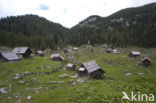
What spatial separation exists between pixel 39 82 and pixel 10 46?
9107 cm

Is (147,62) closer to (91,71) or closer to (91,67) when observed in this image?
(91,67)

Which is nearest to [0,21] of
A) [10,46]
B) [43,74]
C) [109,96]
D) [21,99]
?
[10,46]

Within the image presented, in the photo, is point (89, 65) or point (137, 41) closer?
point (89, 65)

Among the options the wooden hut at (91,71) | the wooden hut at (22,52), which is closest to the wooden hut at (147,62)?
the wooden hut at (91,71)

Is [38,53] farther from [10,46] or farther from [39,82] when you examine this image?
[39,82]

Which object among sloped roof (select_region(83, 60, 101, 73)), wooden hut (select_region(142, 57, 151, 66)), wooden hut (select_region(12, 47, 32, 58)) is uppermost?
wooden hut (select_region(12, 47, 32, 58))

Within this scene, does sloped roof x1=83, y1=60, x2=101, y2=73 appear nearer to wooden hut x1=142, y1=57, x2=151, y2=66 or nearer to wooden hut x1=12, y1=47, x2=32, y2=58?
wooden hut x1=142, y1=57, x2=151, y2=66

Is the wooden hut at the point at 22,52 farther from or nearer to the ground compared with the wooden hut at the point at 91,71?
farther from the ground

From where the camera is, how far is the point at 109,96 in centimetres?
2595

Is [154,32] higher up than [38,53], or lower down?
higher up

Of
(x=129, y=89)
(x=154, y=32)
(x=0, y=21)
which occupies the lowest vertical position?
(x=129, y=89)

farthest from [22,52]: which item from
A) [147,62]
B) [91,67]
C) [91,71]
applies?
[147,62]

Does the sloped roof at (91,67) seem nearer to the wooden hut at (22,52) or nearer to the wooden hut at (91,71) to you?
the wooden hut at (91,71)

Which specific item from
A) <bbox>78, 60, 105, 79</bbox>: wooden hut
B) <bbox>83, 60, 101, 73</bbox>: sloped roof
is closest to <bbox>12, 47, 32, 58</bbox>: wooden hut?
<bbox>78, 60, 105, 79</bbox>: wooden hut
